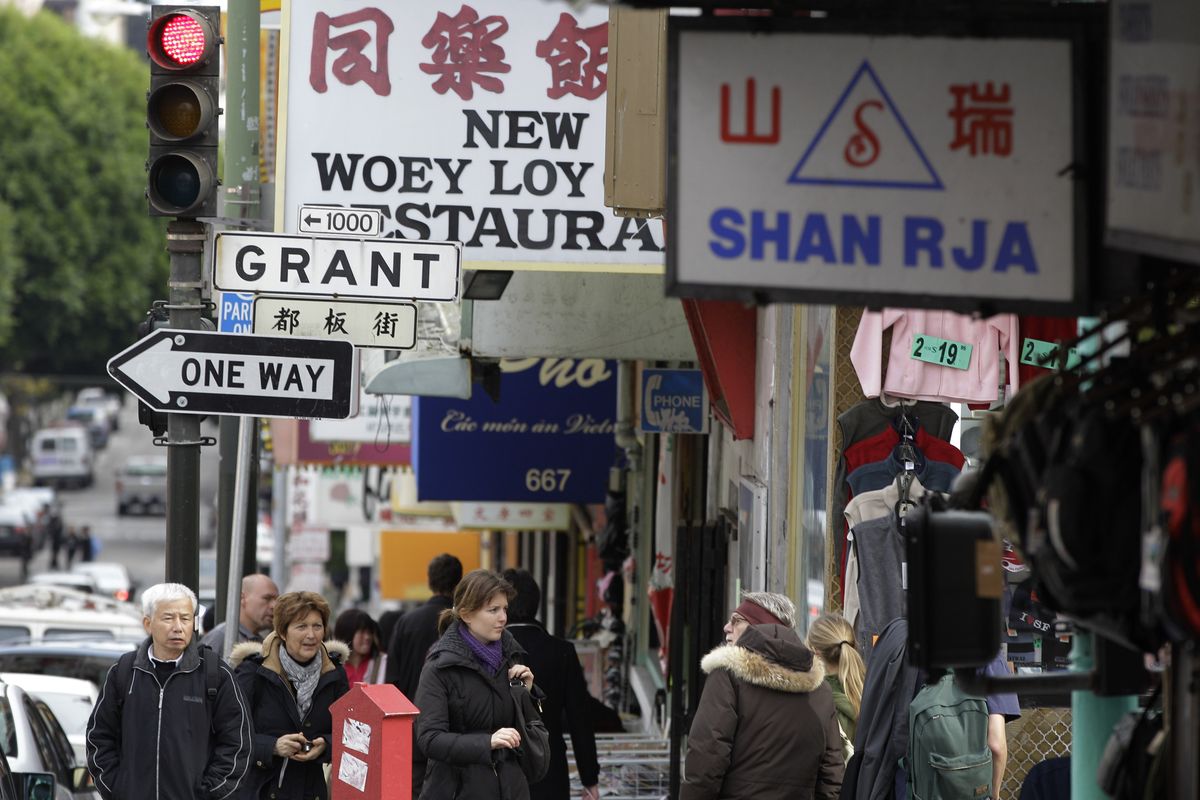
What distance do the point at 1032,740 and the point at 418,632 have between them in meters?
3.65

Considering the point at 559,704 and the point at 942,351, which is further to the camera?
the point at 559,704

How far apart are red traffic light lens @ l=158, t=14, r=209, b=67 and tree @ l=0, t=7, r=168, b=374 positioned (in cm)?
4753

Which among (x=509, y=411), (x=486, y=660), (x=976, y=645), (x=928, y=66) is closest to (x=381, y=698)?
(x=486, y=660)

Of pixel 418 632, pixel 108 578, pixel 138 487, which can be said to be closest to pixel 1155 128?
pixel 418 632

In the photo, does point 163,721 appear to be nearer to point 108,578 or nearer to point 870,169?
point 870,169

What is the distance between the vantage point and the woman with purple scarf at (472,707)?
7418 mm

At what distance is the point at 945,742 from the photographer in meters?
6.72

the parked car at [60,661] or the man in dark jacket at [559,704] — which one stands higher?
the man in dark jacket at [559,704]

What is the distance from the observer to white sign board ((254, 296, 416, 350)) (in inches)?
327

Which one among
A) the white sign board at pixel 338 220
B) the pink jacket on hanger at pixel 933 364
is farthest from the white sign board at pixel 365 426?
the pink jacket on hanger at pixel 933 364

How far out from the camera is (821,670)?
7.03 meters

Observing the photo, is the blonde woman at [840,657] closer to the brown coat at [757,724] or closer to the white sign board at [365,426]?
the brown coat at [757,724]

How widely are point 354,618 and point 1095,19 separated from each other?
806cm

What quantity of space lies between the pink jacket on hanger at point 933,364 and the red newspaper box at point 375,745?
8.09 feet
